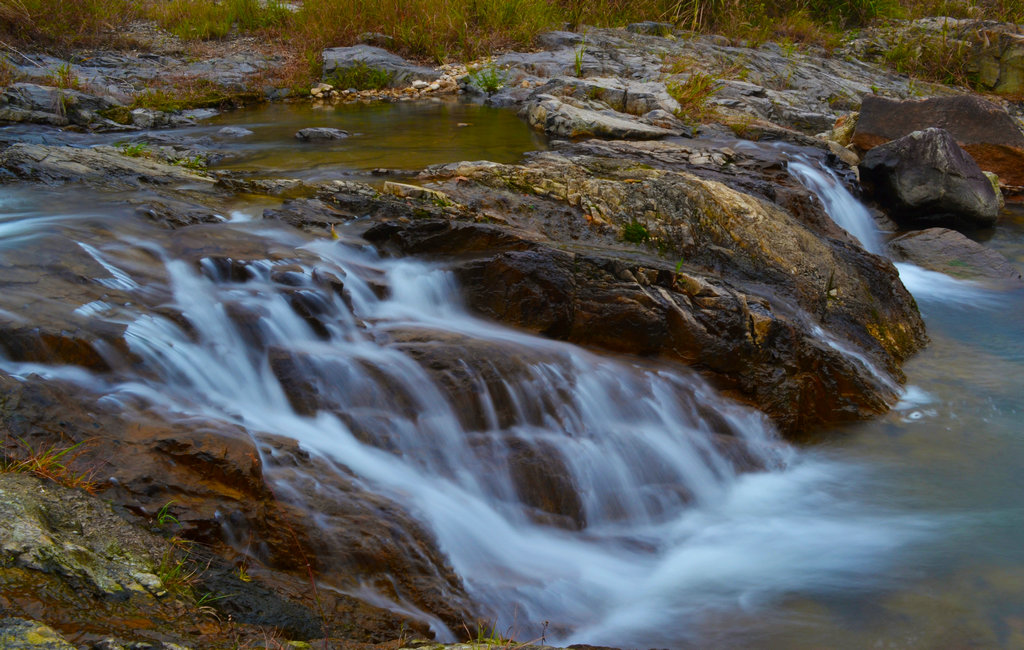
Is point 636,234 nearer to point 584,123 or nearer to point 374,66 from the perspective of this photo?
point 584,123

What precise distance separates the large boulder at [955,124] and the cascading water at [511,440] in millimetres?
7121

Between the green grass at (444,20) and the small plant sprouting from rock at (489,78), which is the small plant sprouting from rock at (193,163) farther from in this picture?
the small plant sprouting from rock at (489,78)

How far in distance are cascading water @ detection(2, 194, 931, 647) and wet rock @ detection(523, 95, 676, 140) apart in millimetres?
4912

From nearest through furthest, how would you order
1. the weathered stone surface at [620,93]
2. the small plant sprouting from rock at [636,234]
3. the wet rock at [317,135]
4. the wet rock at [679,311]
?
the wet rock at [679,311]
the small plant sprouting from rock at [636,234]
the wet rock at [317,135]
the weathered stone surface at [620,93]

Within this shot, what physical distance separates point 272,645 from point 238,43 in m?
16.4

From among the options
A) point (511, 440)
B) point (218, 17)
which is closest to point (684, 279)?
point (511, 440)

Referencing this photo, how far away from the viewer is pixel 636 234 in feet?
19.3

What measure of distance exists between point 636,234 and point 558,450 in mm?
2248

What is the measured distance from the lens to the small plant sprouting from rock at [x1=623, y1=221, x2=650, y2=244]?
5.86 meters

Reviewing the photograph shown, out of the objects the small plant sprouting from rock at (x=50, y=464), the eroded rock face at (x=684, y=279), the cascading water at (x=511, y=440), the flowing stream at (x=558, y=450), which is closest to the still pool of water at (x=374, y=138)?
the eroded rock face at (x=684, y=279)

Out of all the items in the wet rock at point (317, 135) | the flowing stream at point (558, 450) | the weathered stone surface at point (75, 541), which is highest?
the wet rock at point (317, 135)

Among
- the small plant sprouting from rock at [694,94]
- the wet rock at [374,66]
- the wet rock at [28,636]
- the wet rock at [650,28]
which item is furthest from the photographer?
the wet rock at [650,28]

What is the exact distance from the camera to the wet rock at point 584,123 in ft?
30.5

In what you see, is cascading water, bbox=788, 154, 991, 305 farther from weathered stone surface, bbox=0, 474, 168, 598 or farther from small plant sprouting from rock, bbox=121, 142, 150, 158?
weathered stone surface, bbox=0, 474, 168, 598
